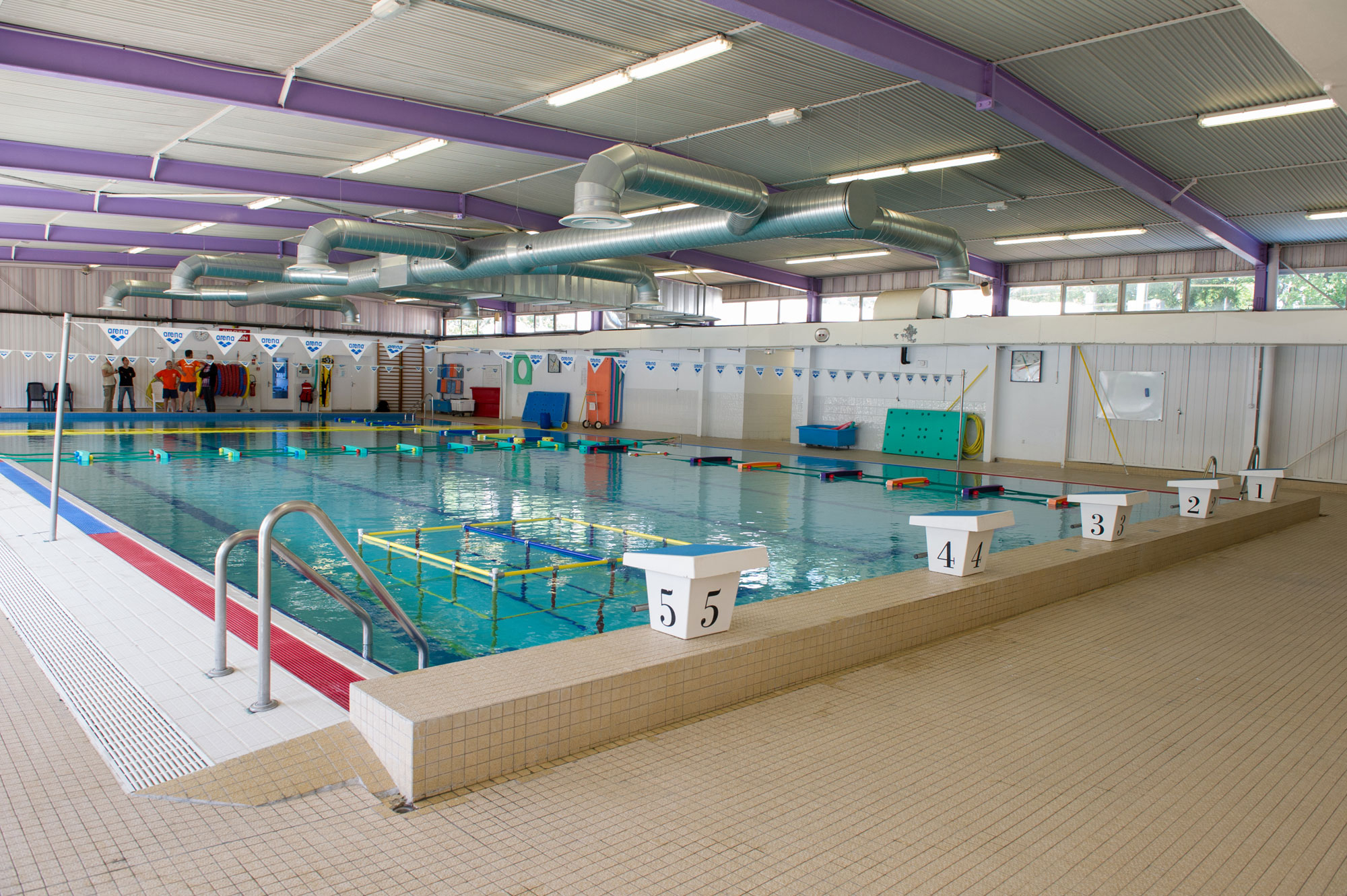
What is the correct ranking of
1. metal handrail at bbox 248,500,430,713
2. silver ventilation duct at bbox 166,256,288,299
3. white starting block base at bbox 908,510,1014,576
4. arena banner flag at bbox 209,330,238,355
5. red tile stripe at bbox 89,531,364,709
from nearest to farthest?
metal handrail at bbox 248,500,430,713 → red tile stripe at bbox 89,531,364,709 → white starting block base at bbox 908,510,1014,576 → silver ventilation duct at bbox 166,256,288,299 → arena banner flag at bbox 209,330,238,355

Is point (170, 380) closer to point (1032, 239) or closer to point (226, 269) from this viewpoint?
point (226, 269)

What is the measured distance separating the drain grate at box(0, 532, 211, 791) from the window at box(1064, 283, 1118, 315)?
59.5ft

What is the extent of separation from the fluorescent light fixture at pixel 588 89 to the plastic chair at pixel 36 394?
22924mm

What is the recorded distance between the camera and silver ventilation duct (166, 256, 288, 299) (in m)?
18.6

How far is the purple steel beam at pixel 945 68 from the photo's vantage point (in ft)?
20.1

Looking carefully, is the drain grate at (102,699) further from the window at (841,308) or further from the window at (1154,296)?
the window at (841,308)

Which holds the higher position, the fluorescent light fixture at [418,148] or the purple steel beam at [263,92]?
the fluorescent light fixture at [418,148]

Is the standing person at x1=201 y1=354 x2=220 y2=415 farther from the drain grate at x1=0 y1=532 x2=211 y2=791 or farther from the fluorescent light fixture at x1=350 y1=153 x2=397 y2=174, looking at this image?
the drain grate at x1=0 y1=532 x2=211 y2=791

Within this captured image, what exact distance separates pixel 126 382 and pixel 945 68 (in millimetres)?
25940

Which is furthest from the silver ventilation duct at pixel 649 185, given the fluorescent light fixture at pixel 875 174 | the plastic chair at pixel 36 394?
the plastic chair at pixel 36 394

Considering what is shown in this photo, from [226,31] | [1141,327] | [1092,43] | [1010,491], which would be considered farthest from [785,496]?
[226,31]

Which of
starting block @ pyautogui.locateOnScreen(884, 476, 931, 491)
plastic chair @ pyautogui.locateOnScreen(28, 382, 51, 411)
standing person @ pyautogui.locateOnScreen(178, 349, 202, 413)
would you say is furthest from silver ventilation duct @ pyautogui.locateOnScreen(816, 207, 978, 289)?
plastic chair @ pyautogui.locateOnScreen(28, 382, 51, 411)

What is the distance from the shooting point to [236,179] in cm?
1238

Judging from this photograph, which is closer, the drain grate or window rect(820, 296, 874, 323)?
the drain grate
